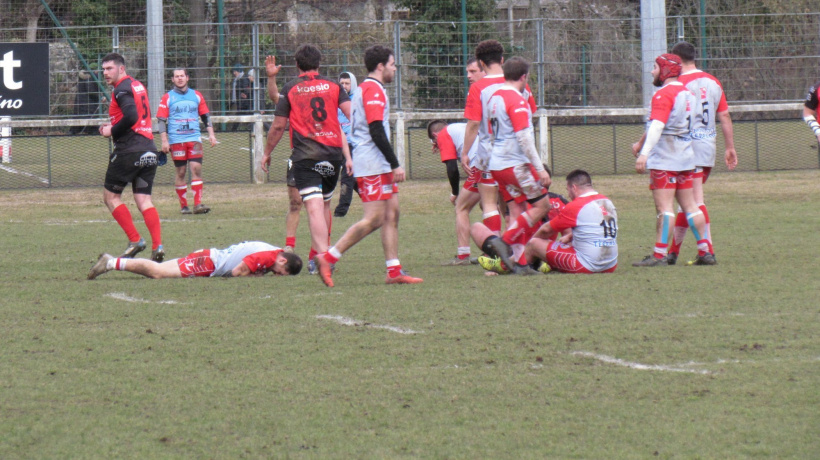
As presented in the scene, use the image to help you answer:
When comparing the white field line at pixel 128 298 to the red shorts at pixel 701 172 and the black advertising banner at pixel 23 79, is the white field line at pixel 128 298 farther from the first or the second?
the black advertising banner at pixel 23 79

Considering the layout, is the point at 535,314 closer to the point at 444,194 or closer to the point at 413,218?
the point at 413,218

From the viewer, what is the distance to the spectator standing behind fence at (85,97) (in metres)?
20.1

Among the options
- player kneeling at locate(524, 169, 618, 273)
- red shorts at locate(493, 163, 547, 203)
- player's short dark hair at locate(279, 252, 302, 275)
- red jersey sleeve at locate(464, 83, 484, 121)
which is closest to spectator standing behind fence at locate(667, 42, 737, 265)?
player kneeling at locate(524, 169, 618, 273)

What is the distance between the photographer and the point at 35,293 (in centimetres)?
775

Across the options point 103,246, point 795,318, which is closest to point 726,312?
point 795,318

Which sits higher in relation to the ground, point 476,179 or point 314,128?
point 314,128

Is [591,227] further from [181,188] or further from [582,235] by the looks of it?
[181,188]

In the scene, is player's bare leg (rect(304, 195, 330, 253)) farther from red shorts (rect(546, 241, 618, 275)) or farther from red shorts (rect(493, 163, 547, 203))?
red shorts (rect(546, 241, 618, 275))

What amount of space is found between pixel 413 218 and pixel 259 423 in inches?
378

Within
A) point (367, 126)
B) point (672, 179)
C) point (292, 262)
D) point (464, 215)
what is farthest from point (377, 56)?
point (672, 179)

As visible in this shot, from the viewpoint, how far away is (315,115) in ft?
26.6

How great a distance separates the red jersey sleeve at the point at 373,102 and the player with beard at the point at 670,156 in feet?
7.72

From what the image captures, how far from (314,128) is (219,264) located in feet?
4.60

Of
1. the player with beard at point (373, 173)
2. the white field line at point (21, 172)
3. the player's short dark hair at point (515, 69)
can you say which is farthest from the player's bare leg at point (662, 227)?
the white field line at point (21, 172)
